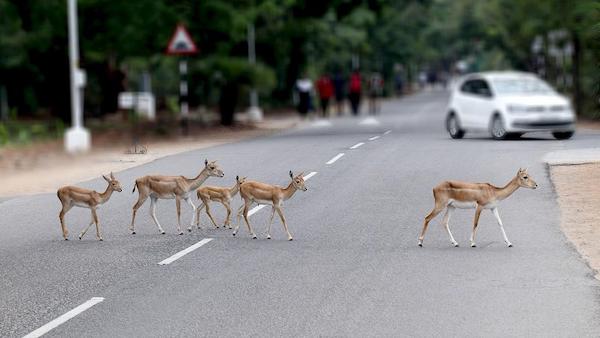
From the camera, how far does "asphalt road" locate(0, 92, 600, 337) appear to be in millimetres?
8899

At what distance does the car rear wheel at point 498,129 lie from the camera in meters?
27.6

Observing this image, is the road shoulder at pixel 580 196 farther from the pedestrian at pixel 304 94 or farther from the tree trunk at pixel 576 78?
the pedestrian at pixel 304 94

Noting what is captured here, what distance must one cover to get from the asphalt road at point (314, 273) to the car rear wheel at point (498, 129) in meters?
9.10

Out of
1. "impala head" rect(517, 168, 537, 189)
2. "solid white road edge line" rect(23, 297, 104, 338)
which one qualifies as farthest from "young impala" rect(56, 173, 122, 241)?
"impala head" rect(517, 168, 537, 189)

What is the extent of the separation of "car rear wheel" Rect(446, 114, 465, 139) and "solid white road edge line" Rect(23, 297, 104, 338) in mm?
20465

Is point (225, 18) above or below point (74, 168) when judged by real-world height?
above

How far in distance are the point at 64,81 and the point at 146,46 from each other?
5.80 m

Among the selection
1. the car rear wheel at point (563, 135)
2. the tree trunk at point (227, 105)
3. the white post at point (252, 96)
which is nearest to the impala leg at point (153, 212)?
the car rear wheel at point (563, 135)

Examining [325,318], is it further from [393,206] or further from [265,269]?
[393,206]

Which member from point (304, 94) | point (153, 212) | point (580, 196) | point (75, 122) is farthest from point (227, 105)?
point (153, 212)

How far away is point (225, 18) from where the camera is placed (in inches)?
1453

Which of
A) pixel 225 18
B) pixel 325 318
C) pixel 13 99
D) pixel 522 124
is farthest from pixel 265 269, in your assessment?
pixel 13 99

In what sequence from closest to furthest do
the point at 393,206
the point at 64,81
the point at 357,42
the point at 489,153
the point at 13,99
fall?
the point at 393,206 → the point at 489,153 → the point at 64,81 → the point at 13,99 → the point at 357,42

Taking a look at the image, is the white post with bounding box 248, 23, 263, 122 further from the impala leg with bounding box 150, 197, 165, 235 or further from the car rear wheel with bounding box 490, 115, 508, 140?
the impala leg with bounding box 150, 197, 165, 235
